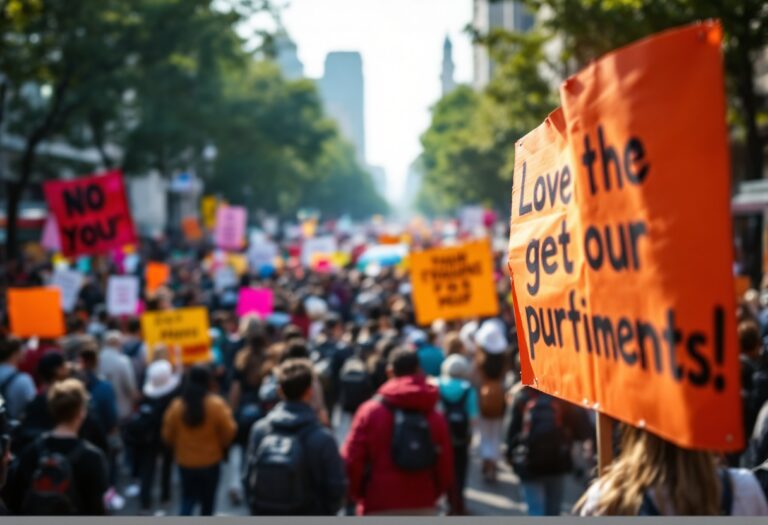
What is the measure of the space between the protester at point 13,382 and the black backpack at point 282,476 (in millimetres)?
2650

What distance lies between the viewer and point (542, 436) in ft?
20.4

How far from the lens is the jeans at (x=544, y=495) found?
642cm

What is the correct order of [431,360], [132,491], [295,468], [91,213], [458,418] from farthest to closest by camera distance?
1. [91,213]
2. [132,491]
3. [431,360]
4. [458,418]
5. [295,468]

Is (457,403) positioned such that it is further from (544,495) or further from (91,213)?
(91,213)

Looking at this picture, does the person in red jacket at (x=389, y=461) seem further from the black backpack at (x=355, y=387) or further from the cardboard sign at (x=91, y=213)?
the cardboard sign at (x=91, y=213)

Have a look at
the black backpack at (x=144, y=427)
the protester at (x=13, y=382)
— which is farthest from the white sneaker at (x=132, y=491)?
the protester at (x=13, y=382)

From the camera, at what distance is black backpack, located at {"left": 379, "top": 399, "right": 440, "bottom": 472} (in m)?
5.24

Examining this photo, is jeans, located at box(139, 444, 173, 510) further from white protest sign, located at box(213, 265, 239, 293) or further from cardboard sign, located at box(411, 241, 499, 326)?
white protest sign, located at box(213, 265, 239, 293)

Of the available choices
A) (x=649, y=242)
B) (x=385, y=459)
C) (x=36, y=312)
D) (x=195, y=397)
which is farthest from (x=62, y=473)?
(x=36, y=312)

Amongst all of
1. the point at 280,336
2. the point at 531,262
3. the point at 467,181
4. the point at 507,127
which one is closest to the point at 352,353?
the point at 280,336

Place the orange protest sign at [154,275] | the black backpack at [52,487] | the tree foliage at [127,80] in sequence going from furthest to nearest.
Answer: the tree foliage at [127,80], the orange protest sign at [154,275], the black backpack at [52,487]

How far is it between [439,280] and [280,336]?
194 centimetres

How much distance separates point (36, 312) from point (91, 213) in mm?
2507

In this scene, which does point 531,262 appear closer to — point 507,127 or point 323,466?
point 323,466
